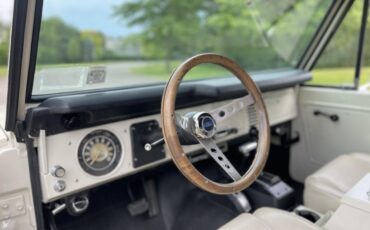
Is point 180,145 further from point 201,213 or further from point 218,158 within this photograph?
point 201,213

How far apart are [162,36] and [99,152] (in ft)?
34.6

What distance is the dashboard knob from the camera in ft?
4.16

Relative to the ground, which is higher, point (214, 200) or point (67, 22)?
point (67, 22)

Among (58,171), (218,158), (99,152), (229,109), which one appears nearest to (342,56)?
(229,109)

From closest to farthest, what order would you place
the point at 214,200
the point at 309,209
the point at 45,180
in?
the point at 45,180
the point at 309,209
the point at 214,200

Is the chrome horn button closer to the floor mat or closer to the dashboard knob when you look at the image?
the dashboard knob

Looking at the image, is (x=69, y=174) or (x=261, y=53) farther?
(x=261, y=53)

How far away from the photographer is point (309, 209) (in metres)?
1.53

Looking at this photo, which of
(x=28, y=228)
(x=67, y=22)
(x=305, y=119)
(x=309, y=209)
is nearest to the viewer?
(x=28, y=228)

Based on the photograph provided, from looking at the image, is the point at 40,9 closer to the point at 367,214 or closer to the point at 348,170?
the point at 367,214

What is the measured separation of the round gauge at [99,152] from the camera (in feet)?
4.51

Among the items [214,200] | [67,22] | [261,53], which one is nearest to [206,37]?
[67,22]

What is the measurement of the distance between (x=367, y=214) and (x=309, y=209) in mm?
382

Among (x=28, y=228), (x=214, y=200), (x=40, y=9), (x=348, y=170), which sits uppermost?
(x=40, y=9)
